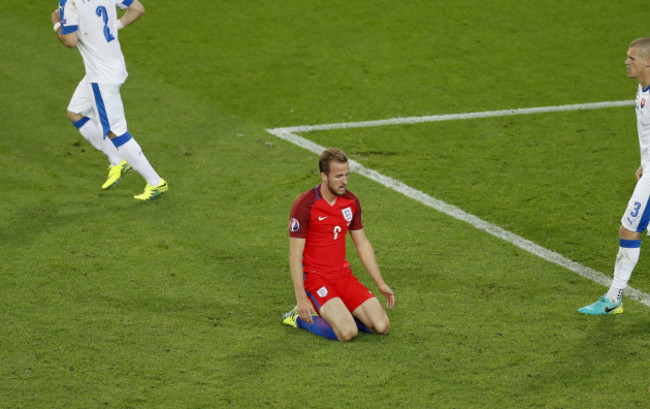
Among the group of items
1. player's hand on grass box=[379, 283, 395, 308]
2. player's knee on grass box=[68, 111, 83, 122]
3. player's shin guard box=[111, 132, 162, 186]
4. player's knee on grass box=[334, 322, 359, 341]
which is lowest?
player's knee on grass box=[334, 322, 359, 341]

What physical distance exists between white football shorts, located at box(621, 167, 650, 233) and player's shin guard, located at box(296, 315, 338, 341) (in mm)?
2297

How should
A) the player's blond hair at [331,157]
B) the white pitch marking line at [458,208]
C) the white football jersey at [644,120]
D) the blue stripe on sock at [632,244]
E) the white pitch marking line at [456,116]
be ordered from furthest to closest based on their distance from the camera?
the white pitch marking line at [456,116]
the white pitch marking line at [458,208]
the blue stripe on sock at [632,244]
the white football jersey at [644,120]
the player's blond hair at [331,157]

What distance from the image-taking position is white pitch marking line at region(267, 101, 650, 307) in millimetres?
7793

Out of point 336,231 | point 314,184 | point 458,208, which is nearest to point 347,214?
point 336,231

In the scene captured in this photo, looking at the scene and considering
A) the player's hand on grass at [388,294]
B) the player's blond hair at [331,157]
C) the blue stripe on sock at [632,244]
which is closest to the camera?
the player's blond hair at [331,157]

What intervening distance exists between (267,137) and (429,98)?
258 centimetres

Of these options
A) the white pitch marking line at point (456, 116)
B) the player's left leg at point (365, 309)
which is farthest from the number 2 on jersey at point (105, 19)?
Answer: the player's left leg at point (365, 309)

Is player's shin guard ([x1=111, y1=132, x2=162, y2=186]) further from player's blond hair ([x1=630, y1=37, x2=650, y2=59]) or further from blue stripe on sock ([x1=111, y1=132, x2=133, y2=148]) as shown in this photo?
player's blond hair ([x1=630, y1=37, x2=650, y2=59])

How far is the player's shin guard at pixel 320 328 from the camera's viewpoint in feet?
21.6

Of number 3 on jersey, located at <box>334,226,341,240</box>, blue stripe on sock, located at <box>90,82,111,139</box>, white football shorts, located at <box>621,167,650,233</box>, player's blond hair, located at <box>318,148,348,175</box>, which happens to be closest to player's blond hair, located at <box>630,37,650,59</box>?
white football shorts, located at <box>621,167,650,233</box>

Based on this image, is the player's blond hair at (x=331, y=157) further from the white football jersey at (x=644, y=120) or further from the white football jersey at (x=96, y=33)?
the white football jersey at (x=96, y=33)

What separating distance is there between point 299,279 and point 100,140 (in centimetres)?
408

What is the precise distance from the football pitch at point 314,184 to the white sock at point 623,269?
18cm

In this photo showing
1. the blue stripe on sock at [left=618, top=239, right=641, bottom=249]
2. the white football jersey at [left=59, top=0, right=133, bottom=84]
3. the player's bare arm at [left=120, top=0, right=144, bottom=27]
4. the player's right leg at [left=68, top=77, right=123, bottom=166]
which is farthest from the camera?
the player's right leg at [left=68, top=77, right=123, bottom=166]
